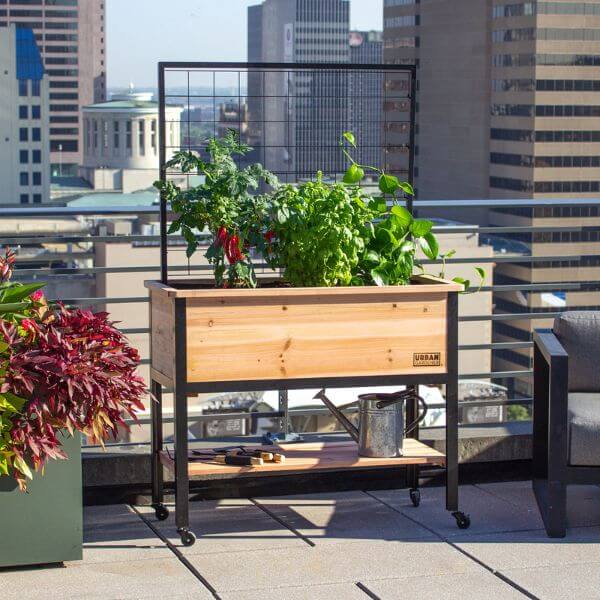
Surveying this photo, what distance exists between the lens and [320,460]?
3.65 meters

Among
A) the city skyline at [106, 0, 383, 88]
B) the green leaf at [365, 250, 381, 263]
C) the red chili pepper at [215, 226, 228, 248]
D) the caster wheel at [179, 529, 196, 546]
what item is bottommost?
the caster wheel at [179, 529, 196, 546]

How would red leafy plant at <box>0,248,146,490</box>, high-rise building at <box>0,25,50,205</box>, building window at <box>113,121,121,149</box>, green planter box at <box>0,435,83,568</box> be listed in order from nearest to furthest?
red leafy plant at <box>0,248,146,490</box> → green planter box at <box>0,435,83,568</box> → high-rise building at <box>0,25,50,205</box> → building window at <box>113,121,121,149</box>

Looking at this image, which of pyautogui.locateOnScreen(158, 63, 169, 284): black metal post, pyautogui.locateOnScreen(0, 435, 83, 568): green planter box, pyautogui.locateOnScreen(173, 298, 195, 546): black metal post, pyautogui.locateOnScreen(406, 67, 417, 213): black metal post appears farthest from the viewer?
pyautogui.locateOnScreen(406, 67, 417, 213): black metal post

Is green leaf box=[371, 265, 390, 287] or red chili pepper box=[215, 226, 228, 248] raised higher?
red chili pepper box=[215, 226, 228, 248]

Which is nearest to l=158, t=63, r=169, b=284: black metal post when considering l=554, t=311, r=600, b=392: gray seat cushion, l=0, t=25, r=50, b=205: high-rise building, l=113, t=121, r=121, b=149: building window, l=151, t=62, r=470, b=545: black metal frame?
l=151, t=62, r=470, b=545: black metal frame

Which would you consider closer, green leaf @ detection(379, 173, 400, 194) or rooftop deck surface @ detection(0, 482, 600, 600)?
rooftop deck surface @ detection(0, 482, 600, 600)

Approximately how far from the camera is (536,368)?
12.9 ft

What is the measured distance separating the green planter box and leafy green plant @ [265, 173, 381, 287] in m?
0.82

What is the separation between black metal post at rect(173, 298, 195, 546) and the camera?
3336mm

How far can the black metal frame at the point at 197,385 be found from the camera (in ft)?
11.0

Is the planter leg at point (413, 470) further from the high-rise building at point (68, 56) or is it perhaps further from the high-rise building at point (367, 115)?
the high-rise building at point (68, 56)

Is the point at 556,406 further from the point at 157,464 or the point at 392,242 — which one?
the point at 157,464

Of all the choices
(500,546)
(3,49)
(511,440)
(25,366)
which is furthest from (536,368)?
(3,49)

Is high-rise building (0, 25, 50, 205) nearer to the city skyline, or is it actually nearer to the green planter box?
the city skyline
